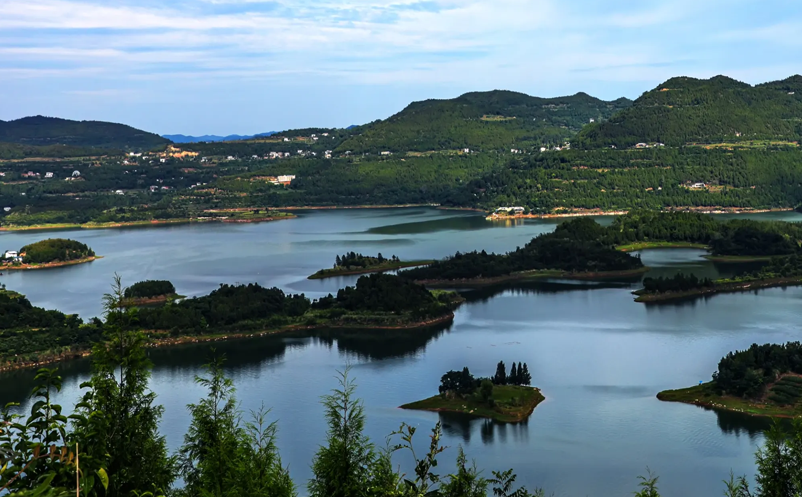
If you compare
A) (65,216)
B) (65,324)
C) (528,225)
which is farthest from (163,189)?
(65,324)

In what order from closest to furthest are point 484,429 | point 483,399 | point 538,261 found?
1. point 484,429
2. point 483,399
3. point 538,261

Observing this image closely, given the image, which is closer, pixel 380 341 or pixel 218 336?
pixel 380 341

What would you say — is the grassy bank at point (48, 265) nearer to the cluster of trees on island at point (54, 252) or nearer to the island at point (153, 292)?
the cluster of trees on island at point (54, 252)

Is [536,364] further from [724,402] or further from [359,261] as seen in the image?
[359,261]

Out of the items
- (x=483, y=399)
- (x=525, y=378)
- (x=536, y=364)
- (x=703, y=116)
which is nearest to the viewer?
(x=483, y=399)

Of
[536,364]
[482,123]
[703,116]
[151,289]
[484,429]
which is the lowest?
[484,429]

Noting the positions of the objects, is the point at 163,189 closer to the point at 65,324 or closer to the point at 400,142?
the point at 400,142

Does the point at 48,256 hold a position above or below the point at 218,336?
above

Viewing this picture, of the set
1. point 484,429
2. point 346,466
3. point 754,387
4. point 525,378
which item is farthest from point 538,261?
point 346,466
